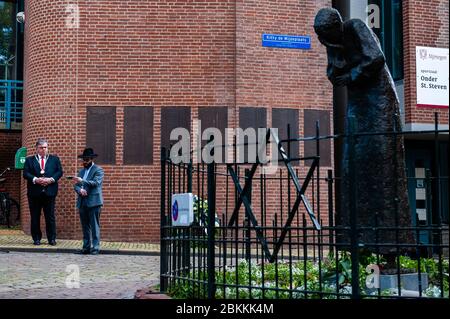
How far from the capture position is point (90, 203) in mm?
13023

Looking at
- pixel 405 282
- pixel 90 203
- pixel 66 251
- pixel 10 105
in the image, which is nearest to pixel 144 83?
pixel 90 203

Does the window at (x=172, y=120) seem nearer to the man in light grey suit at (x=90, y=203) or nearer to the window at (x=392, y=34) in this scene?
the man in light grey suit at (x=90, y=203)

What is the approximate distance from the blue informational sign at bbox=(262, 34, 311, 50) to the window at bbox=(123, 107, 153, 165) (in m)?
3.09

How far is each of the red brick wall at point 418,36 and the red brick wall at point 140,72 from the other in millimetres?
3412

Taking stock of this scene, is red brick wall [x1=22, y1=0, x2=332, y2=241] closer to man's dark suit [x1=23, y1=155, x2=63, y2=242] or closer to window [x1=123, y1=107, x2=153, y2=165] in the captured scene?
window [x1=123, y1=107, x2=153, y2=165]

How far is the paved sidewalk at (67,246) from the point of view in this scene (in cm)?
1330

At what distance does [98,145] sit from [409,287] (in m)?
10.4

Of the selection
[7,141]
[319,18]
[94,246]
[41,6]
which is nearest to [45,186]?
[94,246]

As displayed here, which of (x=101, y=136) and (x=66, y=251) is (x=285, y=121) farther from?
(x=66, y=251)

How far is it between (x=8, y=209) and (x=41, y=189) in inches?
190

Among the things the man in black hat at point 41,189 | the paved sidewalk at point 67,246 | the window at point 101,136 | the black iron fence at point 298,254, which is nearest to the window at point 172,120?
the window at point 101,136

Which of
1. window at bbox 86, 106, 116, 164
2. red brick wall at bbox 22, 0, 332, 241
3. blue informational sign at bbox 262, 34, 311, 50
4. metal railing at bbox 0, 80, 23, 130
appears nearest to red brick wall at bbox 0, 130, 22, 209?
metal railing at bbox 0, 80, 23, 130

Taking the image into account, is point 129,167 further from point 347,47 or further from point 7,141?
point 347,47

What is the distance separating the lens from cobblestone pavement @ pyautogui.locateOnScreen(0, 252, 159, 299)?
795 centimetres
